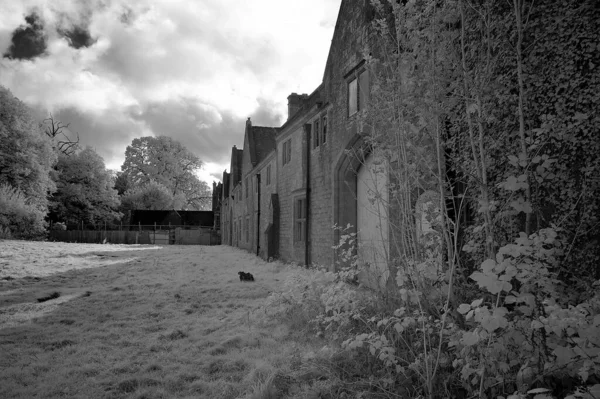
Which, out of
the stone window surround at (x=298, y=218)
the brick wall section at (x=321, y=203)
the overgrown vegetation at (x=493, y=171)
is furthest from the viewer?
the stone window surround at (x=298, y=218)

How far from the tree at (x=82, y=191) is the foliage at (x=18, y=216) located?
8.82 meters

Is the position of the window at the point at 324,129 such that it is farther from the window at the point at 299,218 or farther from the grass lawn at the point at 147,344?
the grass lawn at the point at 147,344

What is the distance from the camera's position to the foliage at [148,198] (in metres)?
53.8

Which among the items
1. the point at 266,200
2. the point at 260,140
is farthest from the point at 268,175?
the point at 260,140

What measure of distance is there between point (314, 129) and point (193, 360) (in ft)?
32.3

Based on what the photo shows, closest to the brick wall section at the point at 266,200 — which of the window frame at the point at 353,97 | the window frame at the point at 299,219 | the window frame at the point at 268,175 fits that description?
the window frame at the point at 268,175

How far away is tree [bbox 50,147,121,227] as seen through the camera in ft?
139

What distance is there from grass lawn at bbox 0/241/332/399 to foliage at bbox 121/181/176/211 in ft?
148

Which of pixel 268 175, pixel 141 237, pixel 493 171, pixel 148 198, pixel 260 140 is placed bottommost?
pixel 141 237

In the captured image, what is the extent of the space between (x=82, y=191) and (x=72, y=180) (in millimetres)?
1912

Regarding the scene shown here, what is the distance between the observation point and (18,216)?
3070 centimetres

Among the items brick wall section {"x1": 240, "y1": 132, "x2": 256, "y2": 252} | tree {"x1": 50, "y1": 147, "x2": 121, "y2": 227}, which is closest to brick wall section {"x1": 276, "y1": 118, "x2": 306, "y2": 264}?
brick wall section {"x1": 240, "y1": 132, "x2": 256, "y2": 252}

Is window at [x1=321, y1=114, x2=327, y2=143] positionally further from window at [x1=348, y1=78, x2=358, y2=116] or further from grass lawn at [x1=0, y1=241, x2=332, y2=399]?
grass lawn at [x1=0, y1=241, x2=332, y2=399]

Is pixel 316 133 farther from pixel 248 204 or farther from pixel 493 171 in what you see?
pixel 248 204
